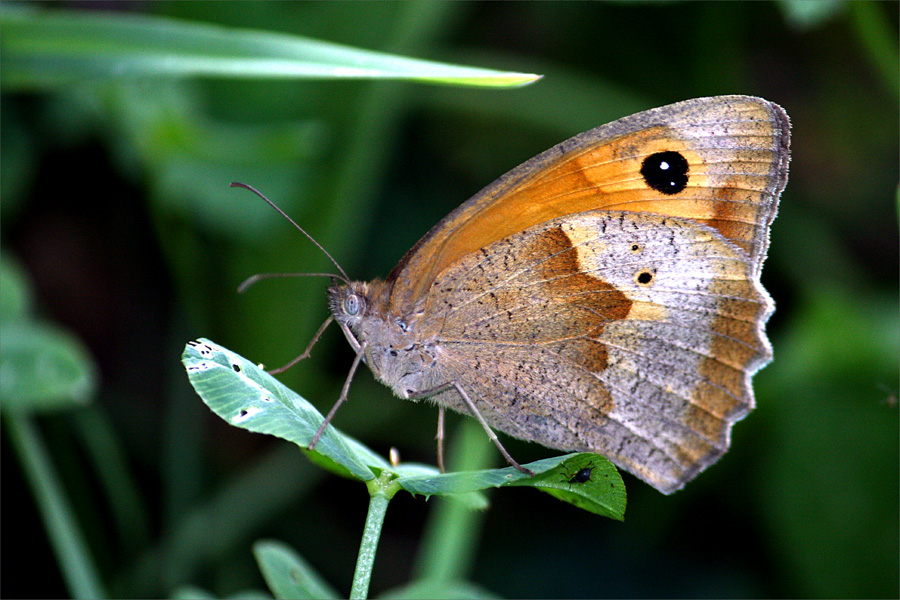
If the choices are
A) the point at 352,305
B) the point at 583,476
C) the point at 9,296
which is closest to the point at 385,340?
the point at 352,305

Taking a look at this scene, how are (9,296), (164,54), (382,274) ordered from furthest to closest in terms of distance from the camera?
(382,274) < (9,296) < (164,54)

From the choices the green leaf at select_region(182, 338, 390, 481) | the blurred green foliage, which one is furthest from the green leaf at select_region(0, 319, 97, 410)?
the green leaf at select_region(182, 338, 390, 481)

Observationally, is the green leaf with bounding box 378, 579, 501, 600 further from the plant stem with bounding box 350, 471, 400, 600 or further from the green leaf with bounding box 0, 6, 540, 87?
the green leaf with bounding box 0, 6, 540, 87

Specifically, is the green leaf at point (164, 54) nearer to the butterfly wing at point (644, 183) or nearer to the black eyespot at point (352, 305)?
the butterfly wing at point (644, 183)

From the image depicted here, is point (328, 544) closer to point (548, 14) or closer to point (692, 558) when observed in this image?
point (692, 558)

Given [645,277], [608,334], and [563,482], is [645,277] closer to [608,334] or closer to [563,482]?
[608,334]

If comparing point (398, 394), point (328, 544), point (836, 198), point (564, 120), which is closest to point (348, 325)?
point (398, 394)
